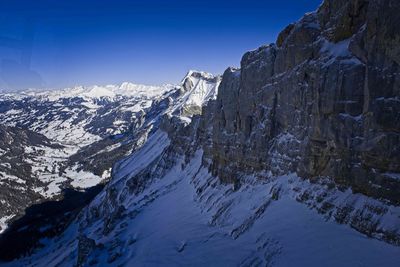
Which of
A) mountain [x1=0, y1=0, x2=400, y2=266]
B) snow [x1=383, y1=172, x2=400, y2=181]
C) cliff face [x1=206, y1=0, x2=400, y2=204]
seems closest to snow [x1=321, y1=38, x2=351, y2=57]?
cliff face [x1=206, y1=0, x2=400, y2=204]

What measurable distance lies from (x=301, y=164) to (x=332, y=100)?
8.75m

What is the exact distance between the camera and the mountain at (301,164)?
102 ft

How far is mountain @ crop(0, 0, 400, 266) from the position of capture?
31016 millimetres

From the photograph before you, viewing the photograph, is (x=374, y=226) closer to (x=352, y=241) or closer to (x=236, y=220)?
(x=352, y=241)

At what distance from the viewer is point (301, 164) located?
4319 cm

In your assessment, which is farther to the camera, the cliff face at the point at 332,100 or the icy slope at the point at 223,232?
the icy slope at the point at 223,232

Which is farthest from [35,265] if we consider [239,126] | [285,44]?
[285,44]

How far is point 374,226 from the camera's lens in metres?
30.5

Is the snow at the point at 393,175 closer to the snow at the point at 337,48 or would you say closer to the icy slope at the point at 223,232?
the icy slope at the point at 223,232

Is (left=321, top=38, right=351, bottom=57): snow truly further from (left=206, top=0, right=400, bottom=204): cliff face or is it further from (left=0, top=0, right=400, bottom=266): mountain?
(left=0, top=0, right=400, bottom=266): mountain

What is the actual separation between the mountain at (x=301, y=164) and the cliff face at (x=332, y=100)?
0.12 meters

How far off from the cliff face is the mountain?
115 millimetres

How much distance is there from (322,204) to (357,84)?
11667mm

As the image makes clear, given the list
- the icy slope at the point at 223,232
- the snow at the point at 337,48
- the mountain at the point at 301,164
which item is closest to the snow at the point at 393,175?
the mountain at the point at 301,164
